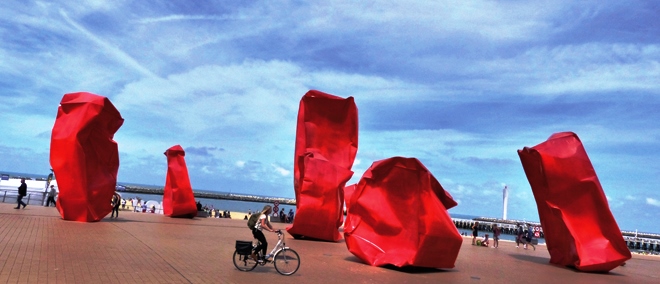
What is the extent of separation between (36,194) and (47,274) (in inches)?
1293

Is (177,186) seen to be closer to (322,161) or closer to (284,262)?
(322,161)

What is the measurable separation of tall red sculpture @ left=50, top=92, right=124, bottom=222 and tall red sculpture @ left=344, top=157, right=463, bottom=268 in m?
11.4

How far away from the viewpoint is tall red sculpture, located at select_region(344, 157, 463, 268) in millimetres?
14172

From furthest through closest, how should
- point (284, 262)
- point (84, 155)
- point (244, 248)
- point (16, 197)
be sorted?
point (16, 197) < point (84, 155) < point (284, 262) < point (244, 248)

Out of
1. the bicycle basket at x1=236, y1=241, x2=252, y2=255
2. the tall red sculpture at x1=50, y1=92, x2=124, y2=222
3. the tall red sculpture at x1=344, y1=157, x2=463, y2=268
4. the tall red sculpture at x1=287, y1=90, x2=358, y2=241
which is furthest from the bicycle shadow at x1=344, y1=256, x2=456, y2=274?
the tall red sculpture at x1=50, y1=92, x2=124, y2=222

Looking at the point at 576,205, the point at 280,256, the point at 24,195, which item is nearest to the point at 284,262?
the point at 280,256

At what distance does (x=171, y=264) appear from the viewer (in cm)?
1171

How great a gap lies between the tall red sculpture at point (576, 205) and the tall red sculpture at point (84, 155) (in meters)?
16.9

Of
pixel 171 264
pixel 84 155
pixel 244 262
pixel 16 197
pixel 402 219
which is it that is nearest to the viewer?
pixel 171 264

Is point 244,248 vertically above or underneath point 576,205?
underneath

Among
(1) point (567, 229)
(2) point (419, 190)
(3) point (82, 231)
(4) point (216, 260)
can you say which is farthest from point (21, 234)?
(1) point (567, 229)

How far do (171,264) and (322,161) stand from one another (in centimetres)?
983

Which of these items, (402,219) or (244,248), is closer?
(244,248)

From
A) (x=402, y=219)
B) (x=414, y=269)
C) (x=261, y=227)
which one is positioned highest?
(x=402, y=219)
